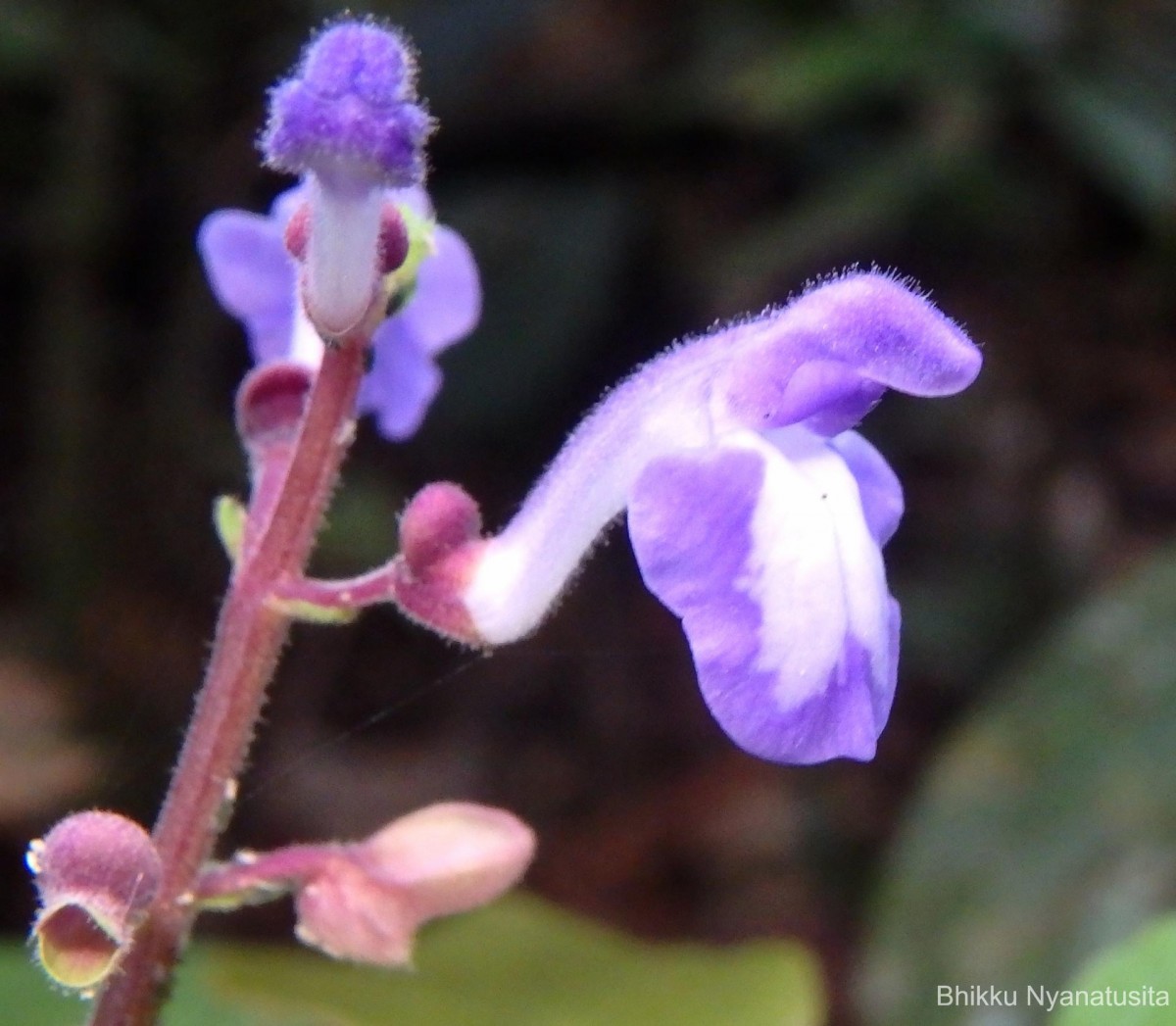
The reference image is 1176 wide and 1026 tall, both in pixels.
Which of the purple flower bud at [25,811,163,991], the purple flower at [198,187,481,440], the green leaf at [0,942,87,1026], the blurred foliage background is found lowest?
the purple flower bud at [25,811,163,991]

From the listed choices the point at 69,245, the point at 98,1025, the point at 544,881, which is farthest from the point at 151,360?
the point at 98,1025

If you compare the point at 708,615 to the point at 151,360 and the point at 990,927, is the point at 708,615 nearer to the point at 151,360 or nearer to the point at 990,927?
the point at 990,927

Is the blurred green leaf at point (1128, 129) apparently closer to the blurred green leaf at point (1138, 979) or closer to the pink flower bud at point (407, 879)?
the blurred green leaf at point (1138, 979)

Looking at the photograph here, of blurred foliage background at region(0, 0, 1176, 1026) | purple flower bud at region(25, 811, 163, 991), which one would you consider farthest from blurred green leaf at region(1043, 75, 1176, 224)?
purple flower bud at region(25, 811, 163, 991)

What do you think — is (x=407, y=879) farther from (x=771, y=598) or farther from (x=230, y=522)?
(x=771, y=598)

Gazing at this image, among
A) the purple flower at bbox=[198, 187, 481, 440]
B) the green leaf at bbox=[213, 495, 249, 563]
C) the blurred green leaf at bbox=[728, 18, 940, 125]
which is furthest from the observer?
the blurred green leaf at bbox=[728, 18, 940, 125]

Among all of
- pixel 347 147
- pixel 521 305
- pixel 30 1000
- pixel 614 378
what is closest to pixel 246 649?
pixel 347 147

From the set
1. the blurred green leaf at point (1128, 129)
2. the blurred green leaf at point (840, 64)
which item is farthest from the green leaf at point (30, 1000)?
the blurred green leaf at point (1128, 129)

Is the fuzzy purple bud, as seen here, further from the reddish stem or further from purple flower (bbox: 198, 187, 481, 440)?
purple flower (bbox: 198, 187, 481, 440)
